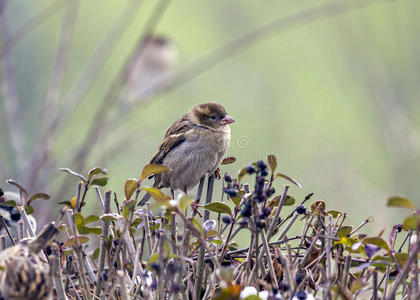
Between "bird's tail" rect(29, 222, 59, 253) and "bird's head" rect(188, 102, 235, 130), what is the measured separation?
1.51 metres

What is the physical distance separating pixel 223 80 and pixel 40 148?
5.20 m

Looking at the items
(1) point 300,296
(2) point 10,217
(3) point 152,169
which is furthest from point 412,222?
(2) point 10,217

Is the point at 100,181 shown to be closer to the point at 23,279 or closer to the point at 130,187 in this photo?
the point at 130,187

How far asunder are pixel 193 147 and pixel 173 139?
0.41ft

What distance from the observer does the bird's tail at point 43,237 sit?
1413mm

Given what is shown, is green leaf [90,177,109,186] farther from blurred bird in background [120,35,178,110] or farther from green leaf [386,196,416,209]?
blurred bird in background [120,35,178,110]

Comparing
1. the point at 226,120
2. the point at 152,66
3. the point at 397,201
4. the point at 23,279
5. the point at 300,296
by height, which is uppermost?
the point at 152,66

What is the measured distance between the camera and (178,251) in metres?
1.35

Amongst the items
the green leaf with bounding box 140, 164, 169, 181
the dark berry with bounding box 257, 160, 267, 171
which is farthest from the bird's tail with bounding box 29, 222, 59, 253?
the dark berry with bounding box 257, 160, 267, 171

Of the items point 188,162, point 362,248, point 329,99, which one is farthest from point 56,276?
point 329,99

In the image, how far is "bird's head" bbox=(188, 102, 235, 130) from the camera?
113 inches

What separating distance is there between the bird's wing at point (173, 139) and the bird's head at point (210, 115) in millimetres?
51

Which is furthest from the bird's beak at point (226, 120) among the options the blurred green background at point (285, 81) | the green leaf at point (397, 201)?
the blurred green background at point (285, 81)

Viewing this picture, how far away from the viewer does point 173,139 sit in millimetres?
2926
